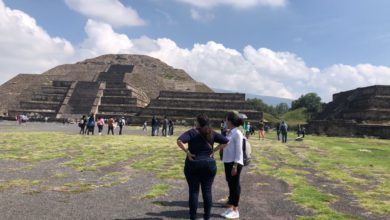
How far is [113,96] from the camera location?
56.3 meters

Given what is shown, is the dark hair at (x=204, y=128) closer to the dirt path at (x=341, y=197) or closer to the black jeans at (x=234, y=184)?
the black jeans at (x=234, y=184)

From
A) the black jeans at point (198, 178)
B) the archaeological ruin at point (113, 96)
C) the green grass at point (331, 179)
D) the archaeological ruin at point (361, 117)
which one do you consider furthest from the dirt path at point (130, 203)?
the archaeological ruin at point (113, 96)

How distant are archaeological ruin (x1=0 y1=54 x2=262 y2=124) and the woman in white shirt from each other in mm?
40525

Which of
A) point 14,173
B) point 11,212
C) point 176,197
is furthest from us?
point 14,173

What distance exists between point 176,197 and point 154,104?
145 feet

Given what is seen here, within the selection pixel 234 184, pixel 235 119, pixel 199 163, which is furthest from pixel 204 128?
pixel 234 184

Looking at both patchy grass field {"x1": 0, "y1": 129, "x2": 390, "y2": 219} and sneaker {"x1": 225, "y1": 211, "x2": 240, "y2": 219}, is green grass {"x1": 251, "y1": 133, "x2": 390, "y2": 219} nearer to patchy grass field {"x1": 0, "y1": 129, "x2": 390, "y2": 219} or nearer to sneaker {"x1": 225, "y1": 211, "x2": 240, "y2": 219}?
patchy grass field {"x1": 0, "y1": 129, "x2": 390, "y2": 219}

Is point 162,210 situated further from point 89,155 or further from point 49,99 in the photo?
point 49,99

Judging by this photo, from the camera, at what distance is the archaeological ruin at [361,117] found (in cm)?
3809

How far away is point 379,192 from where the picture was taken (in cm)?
934

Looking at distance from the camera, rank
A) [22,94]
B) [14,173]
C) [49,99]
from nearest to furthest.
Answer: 1. [14,173]
2. [49,99]
3. [22,94]

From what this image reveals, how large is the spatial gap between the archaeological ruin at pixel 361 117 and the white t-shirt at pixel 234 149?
3422 centimetres

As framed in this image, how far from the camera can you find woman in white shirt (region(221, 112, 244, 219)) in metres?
6.97

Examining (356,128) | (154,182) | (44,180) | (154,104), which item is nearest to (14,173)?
(44,180)
